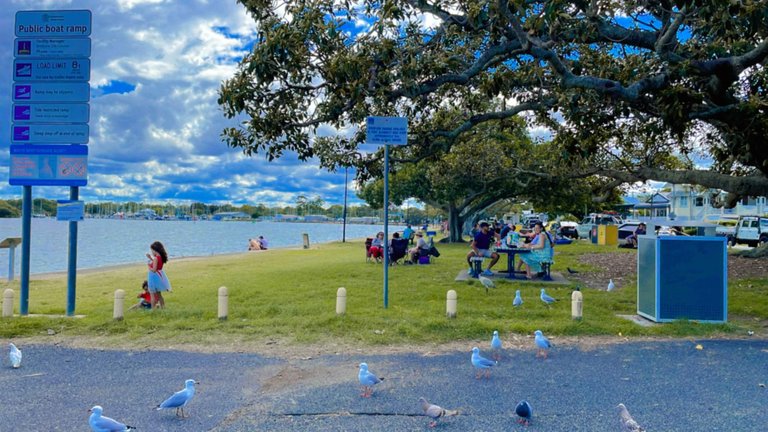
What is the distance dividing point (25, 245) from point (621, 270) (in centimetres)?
1519

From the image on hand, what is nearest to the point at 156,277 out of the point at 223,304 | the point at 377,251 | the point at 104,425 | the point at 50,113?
the point at 223,304

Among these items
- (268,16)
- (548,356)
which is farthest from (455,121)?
(548,356)

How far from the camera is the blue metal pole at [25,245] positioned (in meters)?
8.70


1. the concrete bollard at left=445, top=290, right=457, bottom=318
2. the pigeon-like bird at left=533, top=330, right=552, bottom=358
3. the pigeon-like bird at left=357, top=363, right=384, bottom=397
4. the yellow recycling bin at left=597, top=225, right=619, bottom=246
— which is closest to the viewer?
the pigeon-like bird at left=357, top=363, right=384, bottom=397

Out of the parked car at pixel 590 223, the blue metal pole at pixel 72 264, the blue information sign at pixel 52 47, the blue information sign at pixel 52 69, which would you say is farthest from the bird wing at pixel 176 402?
the parked car at pixel 590 223

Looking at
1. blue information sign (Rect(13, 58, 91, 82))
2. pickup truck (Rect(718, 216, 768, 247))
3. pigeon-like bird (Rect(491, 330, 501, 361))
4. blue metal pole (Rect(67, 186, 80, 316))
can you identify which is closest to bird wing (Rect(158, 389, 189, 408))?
pigeon-like bird (Rect(491, 330, 501, 361))

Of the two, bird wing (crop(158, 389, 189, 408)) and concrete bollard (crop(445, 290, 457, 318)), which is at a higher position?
concrete bollard (crop(445, 290, 457, 318))

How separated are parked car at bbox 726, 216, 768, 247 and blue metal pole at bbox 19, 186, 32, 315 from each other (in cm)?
3201

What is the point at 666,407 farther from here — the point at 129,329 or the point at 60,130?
the point at 60,130

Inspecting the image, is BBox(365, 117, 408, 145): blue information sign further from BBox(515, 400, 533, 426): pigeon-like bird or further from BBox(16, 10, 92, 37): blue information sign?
BBox(515, 400, 533, 426): pigeon-like bird

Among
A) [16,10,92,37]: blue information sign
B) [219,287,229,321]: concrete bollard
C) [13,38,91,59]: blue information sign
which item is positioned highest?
[16,10,92,37]: blue information sign

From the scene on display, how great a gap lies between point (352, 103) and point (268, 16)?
7.71ft

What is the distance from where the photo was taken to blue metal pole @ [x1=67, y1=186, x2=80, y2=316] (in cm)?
869

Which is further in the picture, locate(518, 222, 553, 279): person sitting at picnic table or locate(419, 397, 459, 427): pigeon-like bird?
locate(518, 222, 553, 279): person sitting at picnic table
